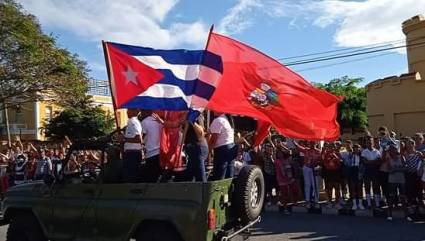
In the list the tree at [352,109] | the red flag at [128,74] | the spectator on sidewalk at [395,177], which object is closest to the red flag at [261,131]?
the red flag at [128,74]

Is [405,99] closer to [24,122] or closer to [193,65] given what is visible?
[193,65]

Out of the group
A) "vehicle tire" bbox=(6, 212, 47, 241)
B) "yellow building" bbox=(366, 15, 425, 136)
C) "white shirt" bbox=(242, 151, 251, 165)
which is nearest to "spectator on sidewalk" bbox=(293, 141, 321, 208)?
"white shirt" bbox=(242, 151, 251, 165)

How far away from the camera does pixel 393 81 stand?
97.2 ft

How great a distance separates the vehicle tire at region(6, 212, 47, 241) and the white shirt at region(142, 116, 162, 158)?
6.71 ft

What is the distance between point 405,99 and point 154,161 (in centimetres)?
2322

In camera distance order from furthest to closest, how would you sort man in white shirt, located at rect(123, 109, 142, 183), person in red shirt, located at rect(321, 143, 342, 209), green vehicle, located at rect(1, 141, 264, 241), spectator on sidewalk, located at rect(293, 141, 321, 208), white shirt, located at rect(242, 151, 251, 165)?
white shirt, located at rect(242, 151, 251, 165) < spectator on sidewalk, located at rect(293, 141, 321, 208) < person in red shirt, located at rect(321, 143, 342, 209) < man in white shirt, located at rect(123, 109, 142, 183) < green vehicle, located at rect(1, 141, 264, 241)

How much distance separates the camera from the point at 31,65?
29172 mm

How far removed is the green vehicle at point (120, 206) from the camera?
23.2 ft

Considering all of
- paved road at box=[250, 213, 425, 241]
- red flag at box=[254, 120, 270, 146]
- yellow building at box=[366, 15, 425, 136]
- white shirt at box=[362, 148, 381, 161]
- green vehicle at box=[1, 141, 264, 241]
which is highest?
Answer: yellow building at box=[366, 15, 425, 136]

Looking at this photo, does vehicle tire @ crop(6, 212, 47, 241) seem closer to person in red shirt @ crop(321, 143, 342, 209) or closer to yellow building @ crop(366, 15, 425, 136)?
person in red shirt @ crop(321, 143, 342, 209)

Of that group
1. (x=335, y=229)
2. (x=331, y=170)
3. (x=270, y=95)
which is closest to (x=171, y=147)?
(x=270, y=95)

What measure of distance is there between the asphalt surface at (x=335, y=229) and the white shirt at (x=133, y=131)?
12.1 ft

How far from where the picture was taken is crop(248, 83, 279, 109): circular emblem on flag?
8305mm

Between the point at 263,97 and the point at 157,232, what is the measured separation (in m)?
2.48
